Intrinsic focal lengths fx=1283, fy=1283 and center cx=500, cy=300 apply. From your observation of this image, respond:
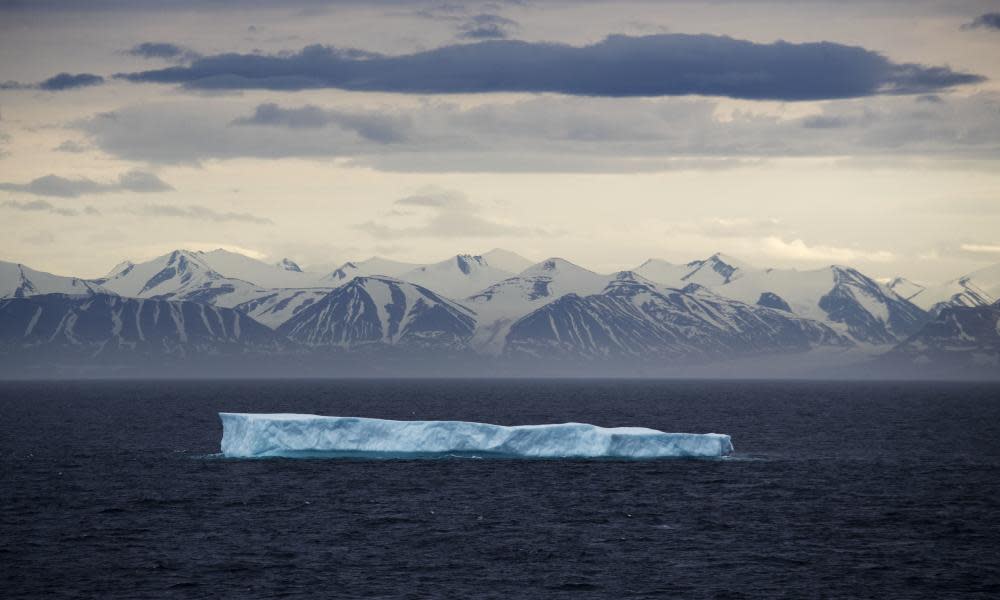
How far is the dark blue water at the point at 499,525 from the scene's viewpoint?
166ft

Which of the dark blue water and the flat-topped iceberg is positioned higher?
the flat-topped iceberg

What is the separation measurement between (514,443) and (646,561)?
120 feet

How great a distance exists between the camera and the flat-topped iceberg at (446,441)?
296 feet

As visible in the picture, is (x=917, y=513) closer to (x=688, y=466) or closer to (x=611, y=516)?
(x=611, y=516)

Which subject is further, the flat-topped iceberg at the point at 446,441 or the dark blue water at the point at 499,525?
the flat-topped iceberg at the point at 446,441

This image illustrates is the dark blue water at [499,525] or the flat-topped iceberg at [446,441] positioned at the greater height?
the flat-topped iceberg at [446,441]

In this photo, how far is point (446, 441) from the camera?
299ft

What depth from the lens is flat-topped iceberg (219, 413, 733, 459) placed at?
90.2m

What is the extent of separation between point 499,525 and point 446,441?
1105 inches

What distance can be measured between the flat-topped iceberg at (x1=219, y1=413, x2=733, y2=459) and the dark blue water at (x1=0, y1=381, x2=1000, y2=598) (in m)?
1.43

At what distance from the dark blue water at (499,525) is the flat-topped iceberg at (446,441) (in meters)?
1.43

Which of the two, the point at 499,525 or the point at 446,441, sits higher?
the point at 446,441

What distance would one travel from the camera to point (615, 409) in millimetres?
181625

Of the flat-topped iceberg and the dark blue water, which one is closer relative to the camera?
the dark blue water
